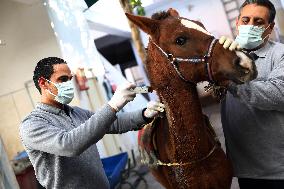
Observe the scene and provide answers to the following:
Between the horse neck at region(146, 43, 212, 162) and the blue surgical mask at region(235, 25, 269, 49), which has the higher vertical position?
the blue surgical mask at region(235, 25, 269, 49)

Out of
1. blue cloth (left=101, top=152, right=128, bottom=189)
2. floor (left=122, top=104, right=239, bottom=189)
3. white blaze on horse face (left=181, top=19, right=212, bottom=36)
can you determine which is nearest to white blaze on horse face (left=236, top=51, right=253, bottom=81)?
white blaze on horse face (left=181, top=19, right=212, bottom=36)

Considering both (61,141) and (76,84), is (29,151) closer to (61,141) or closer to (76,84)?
(61,141)

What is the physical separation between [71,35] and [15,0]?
146 cm

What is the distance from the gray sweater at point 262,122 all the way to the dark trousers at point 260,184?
0.06 m

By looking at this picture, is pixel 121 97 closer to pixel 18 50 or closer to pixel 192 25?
pixel 192 25

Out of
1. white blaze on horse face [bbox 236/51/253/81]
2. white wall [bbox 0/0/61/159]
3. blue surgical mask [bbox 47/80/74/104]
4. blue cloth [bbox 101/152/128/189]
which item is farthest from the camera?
white wall [bbox 0/0/61/159]

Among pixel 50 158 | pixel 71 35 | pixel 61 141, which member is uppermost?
pixel 71 35

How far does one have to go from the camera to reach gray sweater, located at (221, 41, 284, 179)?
189 centimetres

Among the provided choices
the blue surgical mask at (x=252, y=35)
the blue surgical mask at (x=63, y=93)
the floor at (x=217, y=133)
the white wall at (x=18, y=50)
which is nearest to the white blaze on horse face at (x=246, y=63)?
A: the blue surgical mask at (x=252, y=35)

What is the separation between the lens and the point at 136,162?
7.95 m

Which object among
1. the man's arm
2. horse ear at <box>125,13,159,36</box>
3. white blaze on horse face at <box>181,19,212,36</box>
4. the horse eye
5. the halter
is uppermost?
horse ear at <box>125,13,159,36</box>

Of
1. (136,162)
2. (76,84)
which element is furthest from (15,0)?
(136,162)

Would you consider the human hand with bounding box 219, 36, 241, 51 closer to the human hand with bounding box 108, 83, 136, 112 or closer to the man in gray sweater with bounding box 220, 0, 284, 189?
the man in gray sweater with bounding box 220, 0, 284, 189

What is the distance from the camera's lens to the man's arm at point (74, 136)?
6.60 feet
